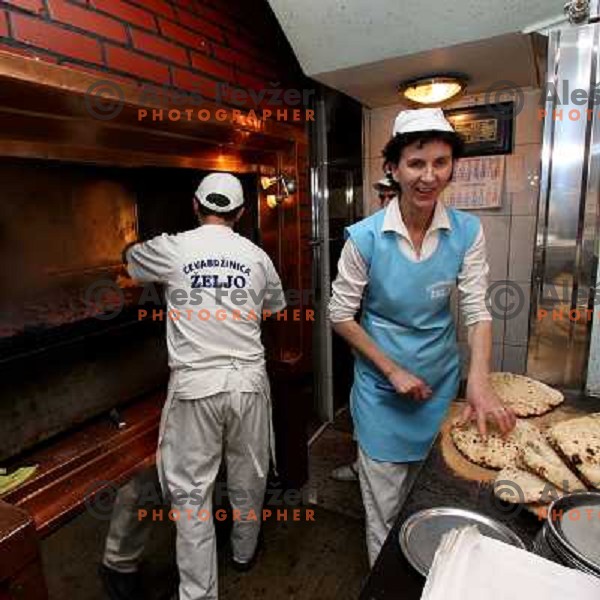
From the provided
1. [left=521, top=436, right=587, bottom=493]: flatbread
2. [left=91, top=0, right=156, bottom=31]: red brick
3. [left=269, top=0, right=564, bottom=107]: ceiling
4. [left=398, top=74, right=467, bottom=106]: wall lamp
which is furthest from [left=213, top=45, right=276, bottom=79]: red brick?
[left=521, top=436, right=587, bottom=493]: flatbread

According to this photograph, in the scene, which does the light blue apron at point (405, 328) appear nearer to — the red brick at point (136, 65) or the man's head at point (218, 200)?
the man's head at point (218, 200)

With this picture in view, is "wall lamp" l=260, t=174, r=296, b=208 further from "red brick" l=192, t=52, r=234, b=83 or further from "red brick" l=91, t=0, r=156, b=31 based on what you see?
"red brick" l=91, t=0, r=156, b=31

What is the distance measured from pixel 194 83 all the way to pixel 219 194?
1.61 feet

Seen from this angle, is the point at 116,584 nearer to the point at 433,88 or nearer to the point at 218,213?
the point at 218,213

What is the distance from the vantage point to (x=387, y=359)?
144cm

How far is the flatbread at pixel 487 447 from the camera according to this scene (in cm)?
101

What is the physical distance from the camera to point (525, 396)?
4.37 ft

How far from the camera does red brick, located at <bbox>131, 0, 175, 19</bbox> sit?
1.66 m

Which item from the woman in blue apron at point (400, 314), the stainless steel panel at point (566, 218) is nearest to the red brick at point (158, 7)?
the woman in blue apron at point (400, 314)

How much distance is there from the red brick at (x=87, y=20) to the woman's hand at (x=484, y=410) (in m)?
1.64

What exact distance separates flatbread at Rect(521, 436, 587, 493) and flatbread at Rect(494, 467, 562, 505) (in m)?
0.01

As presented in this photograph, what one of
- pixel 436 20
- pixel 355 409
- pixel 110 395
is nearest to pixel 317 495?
pixel 355 409

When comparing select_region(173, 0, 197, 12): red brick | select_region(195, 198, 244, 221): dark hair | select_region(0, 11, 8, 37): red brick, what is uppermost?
select_region(173, 0, 197, 12): red brick

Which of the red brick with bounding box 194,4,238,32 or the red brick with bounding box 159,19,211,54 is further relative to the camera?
the red brick with bounding box 194,4,238,32
